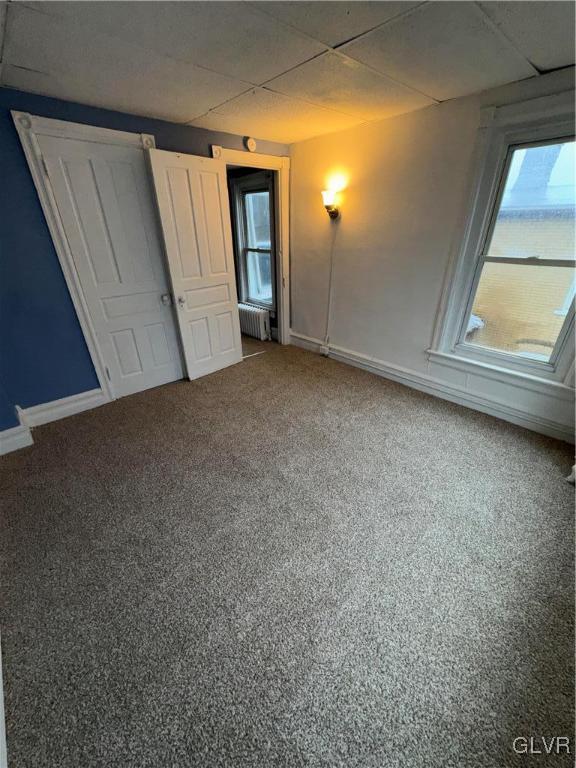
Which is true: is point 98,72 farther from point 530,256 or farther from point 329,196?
point 530,256

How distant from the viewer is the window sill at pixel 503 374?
224cm

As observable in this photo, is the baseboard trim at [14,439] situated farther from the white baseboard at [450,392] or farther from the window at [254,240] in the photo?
the window at [254,240]

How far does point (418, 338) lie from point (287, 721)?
279 cm

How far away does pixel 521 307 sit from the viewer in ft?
7.65

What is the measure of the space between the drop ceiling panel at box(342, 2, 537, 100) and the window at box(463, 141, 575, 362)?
545 mm

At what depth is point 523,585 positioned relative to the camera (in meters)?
1.40

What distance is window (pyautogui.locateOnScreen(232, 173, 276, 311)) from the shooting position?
4.24 m

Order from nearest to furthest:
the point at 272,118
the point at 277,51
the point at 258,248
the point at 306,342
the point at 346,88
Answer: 1. the point at 277,51
2. the point at 346,88
3. the point at 272,118
4. the point at 306,342
5. the point at 258,248

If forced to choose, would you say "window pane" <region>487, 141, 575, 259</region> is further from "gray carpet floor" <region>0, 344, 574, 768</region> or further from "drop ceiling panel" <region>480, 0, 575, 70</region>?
"gray carpet floor" <region>0, 344, 574, 768</region>

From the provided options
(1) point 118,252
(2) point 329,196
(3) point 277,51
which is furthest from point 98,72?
(2) point 329,196

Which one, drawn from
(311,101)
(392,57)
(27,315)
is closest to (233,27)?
(392,57)

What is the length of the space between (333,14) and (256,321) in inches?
129

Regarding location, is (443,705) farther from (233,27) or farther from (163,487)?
(233,27)

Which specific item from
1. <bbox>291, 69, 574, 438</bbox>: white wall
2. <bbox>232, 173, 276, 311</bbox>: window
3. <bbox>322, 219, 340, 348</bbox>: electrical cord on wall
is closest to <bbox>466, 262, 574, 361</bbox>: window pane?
<bbox>291, 69, 574, 438</bbox>: white wall
